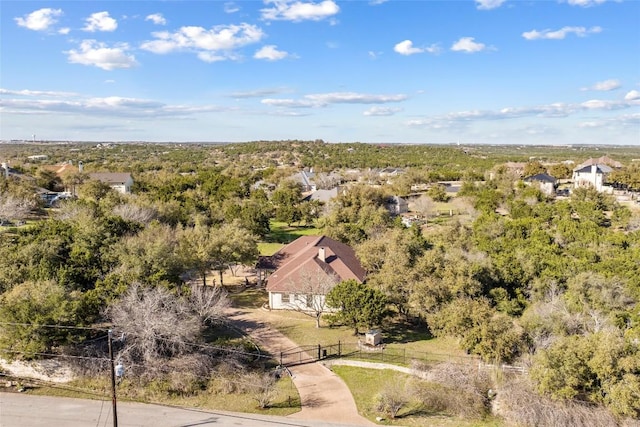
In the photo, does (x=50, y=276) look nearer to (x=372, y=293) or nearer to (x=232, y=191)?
(x=372, y=293)

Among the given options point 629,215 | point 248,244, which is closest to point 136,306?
point 248,244

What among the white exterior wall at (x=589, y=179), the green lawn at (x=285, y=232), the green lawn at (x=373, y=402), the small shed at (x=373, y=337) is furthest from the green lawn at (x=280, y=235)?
the white exterior wall at (x=589, y=179)

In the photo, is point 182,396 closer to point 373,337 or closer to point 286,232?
point 373,337

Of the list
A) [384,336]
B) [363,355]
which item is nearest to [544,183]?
[384,336]

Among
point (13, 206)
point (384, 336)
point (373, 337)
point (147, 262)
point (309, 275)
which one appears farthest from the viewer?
point (13, 206)

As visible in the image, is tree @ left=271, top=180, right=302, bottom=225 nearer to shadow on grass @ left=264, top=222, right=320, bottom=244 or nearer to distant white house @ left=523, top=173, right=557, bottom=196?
shadow on grass @ left=264, top=222, right=320, bottom=244
